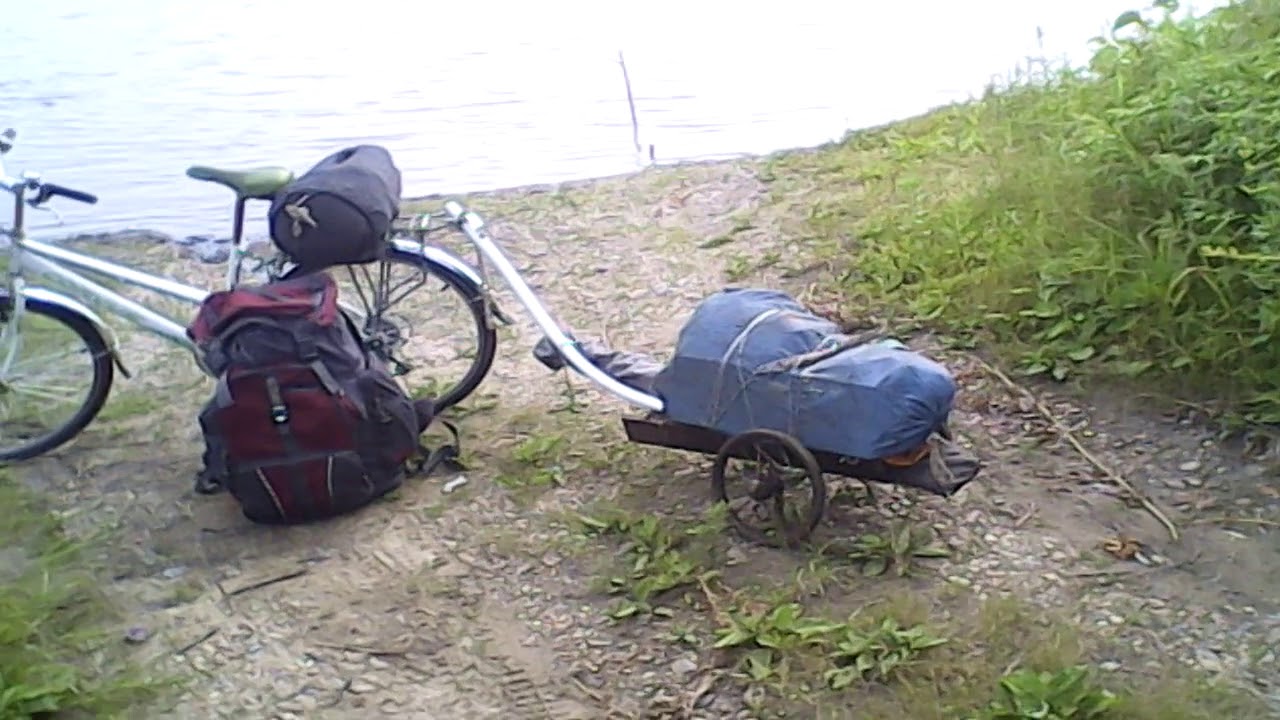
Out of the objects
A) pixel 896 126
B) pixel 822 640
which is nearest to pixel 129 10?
pixel 896 126

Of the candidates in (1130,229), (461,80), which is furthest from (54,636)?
(461,80)

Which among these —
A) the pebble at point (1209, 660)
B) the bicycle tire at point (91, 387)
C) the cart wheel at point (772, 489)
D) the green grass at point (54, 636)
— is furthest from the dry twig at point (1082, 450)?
the bicycle tire at point (91, 387)

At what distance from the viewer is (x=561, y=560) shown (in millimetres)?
2918

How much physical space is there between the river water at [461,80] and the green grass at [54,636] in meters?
2.25

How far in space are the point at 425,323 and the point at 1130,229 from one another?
6.45 feet

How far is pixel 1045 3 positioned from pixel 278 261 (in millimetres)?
3911

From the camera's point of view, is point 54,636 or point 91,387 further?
point 91,387

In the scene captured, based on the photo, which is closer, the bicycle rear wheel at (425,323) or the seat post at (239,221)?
the seat post at (239,221)

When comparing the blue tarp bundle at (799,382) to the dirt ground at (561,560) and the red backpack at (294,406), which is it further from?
the red backpack at (294,406)

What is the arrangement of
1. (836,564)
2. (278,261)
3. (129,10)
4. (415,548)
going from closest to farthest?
(836,564)
(415,548)
(278,261)
(129,10)

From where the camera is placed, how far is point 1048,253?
366cm

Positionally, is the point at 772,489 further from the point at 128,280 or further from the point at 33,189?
the point at 33,189

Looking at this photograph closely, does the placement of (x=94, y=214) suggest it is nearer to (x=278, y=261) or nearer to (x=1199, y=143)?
(x=278, y=261)

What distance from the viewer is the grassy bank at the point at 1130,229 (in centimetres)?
317
